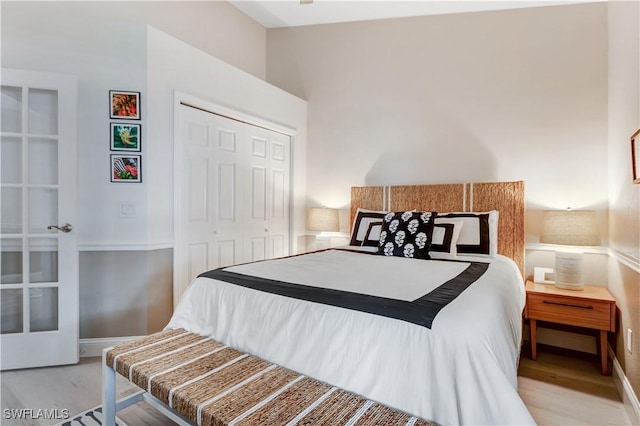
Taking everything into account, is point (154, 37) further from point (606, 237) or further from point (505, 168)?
point (606, 237)

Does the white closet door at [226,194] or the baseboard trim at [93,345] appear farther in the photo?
the white closet door at [226,194]

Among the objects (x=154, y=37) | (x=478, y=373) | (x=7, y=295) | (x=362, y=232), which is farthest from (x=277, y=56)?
(x=478, y=373)

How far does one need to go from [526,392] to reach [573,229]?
1230 millimetres

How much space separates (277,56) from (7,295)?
3570 millimetres

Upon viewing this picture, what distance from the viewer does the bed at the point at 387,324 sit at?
1.12m

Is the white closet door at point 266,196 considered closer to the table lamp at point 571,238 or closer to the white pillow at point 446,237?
the white pillow at point 446,237

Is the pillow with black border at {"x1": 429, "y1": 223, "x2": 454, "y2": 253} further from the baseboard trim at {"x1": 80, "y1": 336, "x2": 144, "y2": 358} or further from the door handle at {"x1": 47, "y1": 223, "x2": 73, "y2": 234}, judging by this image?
the door handle at {"x1": 47, "y1": 223, "x2": 73, "y2": 234}

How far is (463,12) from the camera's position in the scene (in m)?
3.23

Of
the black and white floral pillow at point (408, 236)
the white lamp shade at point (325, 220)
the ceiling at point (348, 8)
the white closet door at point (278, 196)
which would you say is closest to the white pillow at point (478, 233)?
the black and white floral pillow at point (408, 236)

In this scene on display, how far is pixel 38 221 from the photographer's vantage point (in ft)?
7.81

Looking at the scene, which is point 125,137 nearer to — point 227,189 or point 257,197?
point 227,189

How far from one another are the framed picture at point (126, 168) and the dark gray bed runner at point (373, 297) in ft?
3.67

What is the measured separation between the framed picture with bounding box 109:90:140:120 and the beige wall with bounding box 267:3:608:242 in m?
2.03

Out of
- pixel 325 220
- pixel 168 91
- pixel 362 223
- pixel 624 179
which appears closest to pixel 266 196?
pixel 325 220
